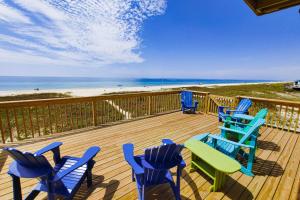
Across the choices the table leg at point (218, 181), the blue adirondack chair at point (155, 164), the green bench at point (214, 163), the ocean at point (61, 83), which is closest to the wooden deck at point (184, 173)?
the table leg at point (218, 181)

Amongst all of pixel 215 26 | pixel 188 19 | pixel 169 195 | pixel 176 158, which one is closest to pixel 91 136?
pixel 169 195

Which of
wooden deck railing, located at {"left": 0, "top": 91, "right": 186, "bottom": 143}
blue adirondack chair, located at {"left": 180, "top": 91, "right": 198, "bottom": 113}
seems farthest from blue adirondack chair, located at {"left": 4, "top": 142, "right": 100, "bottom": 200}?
blue adirondack chair, located at {"left": 180, "top": 91, "right": 198, "bottom": 113}

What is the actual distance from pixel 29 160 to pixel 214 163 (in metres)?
1.81

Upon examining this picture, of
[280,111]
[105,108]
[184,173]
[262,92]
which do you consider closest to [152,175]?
[184,173]

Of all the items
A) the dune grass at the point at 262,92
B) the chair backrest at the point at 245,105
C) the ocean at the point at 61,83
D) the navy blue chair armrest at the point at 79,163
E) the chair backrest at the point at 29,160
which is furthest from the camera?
the ocean at the point at 61,83

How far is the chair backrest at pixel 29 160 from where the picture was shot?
1.11 meters

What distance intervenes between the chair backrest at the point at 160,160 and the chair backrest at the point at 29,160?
2.88 feet

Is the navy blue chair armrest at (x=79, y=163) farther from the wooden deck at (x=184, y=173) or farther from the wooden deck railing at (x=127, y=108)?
the wooden deck railing at (x=127, y=108)

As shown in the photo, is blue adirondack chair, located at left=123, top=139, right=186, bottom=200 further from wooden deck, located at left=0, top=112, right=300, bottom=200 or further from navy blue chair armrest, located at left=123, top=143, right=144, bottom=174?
wooden deck, located at left=0, top=112, right=300, bottom=200

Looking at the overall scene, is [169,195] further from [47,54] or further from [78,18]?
[47,54]

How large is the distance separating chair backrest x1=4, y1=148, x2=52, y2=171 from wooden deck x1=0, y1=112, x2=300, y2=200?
0.83 meters

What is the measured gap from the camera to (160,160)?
4.82ft

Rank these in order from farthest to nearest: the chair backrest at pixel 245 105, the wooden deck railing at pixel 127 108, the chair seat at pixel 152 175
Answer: the chair backrest at pixel 245 105 < the wooden deck railing at pixel 127 108 < the chair seat at pixel 152 175

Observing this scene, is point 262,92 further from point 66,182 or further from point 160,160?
point 66,182
